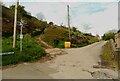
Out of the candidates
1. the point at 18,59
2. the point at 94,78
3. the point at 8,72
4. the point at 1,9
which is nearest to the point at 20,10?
the point at 1,9

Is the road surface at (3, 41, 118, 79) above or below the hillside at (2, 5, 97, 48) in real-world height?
below

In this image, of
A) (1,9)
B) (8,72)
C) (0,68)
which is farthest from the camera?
(1,9)

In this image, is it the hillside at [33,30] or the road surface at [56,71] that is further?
the hillside at [33,30]

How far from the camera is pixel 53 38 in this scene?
31.4m

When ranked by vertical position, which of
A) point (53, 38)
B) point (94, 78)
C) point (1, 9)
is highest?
point (1, 9)

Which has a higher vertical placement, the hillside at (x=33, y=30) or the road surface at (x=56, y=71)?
the hillside at (x=33, y=30)

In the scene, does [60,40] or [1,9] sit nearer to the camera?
[1,9]

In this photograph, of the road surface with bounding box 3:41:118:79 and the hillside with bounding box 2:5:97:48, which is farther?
the hillside with bounding box 2:5:97:48

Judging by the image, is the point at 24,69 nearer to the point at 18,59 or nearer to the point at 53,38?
the point at 18,59

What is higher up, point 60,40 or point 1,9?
point 1,9

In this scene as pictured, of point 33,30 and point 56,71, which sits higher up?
point 33,30

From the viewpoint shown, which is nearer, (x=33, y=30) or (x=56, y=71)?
(x=56, y=71)

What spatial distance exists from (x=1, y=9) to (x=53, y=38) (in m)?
7.90

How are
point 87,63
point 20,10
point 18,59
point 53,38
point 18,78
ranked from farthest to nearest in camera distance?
point 20,10 → point 53,38 → point 87,63 → point 18,59 → point 18,78
